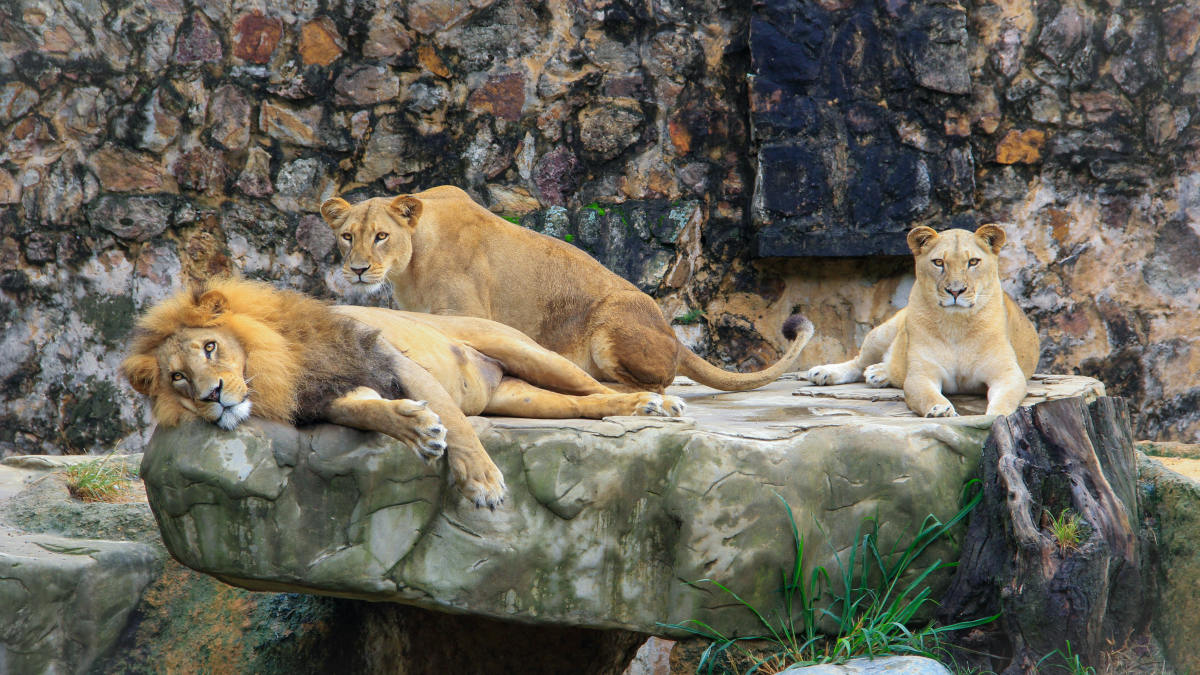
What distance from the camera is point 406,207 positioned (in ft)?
16.1

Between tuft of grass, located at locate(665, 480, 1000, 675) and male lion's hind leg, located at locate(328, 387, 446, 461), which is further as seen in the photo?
tuft of grass, located at locate(665, 480, 1000, 675)

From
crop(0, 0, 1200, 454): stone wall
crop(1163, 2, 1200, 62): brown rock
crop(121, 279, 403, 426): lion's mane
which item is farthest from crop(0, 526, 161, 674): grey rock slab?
crop(1163, 2, 1200, 62): brown rock

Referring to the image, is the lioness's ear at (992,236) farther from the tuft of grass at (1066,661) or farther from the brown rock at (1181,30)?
the brown rock at (1181,30)

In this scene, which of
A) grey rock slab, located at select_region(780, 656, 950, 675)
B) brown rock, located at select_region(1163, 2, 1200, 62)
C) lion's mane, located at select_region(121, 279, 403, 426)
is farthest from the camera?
brown rock, located at select_region(1163, 2, 1200, 62)

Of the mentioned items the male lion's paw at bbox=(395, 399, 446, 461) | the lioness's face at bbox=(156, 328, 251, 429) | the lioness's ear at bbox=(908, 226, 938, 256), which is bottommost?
the male lion's paw at bbox=(395, 399, 446, 461)

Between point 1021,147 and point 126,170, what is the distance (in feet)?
17.2

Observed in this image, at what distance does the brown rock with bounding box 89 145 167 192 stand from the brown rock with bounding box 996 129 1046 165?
4.93 m

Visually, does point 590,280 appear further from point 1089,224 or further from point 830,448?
point 1089,224

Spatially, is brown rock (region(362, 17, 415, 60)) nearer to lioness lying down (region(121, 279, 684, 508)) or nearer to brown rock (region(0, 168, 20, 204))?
brown rock (region(0, 168, 20, 204))

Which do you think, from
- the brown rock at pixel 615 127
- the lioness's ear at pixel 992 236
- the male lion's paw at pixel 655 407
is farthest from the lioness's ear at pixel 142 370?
the brown rock at pixel 615 127

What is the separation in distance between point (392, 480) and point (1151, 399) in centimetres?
480

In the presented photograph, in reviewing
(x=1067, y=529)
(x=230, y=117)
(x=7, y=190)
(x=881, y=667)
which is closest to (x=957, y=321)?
(x=1067, y=529)

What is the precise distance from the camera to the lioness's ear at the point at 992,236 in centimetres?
457

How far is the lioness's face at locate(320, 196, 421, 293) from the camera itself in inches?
190
